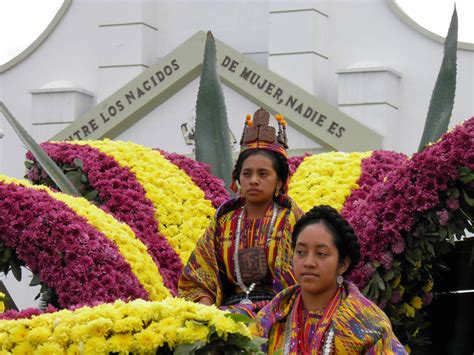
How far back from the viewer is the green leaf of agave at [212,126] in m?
9.84

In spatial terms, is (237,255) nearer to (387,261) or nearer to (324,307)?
(387,261)

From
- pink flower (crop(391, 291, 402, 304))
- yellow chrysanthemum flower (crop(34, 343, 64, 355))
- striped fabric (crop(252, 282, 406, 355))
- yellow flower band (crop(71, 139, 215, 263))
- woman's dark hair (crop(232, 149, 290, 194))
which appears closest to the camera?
yellow chrysanthemum flower (crop(34, 343, 64, 355))

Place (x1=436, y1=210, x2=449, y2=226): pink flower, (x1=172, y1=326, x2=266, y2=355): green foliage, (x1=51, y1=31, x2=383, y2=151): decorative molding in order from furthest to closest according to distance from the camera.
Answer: (x1=51, y1=31, x2=383, y2=151): decorative molding < (x1=436, y1=210, x2=449, y2=226): pink flower < (x1=172, y1=326, x2=266, y2=355): green foliage

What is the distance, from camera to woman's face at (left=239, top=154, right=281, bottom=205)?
23.7ft

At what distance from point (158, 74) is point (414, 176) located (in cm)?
854

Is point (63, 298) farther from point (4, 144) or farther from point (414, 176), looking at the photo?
point (4, 144)

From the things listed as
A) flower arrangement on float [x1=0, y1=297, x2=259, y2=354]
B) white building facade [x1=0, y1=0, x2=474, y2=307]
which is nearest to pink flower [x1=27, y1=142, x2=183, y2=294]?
flower arrangement on float [x1=0, y1=297, x2=259, y2=354]

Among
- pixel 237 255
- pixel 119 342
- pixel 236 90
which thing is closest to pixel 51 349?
pixel 119 342

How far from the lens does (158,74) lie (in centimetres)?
1600

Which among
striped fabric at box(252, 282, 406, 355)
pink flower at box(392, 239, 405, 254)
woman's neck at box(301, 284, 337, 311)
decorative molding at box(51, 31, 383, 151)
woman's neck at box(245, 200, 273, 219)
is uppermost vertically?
decorative molding at box(51, 31, 383, 151)

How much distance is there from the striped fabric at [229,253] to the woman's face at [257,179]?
102 millimetres

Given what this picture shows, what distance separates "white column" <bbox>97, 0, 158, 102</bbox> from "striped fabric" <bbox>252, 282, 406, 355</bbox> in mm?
10932

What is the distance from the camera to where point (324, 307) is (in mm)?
5953

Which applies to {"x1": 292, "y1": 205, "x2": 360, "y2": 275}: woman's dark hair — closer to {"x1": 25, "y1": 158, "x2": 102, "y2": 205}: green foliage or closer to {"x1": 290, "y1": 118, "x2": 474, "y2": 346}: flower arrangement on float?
{"x1": 290, "y1": 118, "x2": 474, "y2": 346}: flower arrangement on float
